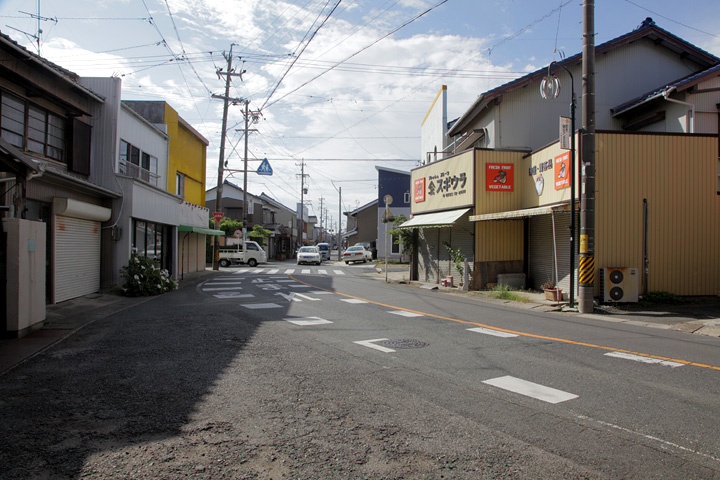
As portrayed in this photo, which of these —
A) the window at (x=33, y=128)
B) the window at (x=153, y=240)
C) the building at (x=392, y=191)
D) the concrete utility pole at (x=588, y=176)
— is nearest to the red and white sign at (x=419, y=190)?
the concrete utility pole at (x=588, y=176)

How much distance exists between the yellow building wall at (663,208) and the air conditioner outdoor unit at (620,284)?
0.39 metres

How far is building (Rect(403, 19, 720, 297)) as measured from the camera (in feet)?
42.1

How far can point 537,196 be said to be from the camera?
15.7 metres

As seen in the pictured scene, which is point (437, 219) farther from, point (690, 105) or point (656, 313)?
point (690, 105)

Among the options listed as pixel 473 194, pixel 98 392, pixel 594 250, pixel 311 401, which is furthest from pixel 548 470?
pixel 473 194

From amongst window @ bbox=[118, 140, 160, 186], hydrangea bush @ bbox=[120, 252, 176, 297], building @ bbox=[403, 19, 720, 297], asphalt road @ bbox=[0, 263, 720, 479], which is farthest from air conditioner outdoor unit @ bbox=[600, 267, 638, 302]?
window @ bbox=[118, 140, 160, 186]

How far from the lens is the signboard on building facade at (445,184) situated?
57.0 ft

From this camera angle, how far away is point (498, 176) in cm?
1691

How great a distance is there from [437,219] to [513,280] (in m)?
3.89

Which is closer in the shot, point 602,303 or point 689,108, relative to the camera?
point 602,303

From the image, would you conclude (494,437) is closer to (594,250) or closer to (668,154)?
(594,250)

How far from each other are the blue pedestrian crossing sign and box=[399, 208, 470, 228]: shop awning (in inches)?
550

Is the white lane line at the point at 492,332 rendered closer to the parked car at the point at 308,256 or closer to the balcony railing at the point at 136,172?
the balcony railing at the point at 136,172

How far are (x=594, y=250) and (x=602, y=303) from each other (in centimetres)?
153
